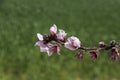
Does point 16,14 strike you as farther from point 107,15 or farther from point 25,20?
point 107,15

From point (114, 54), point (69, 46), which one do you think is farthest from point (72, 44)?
point (114, 54)

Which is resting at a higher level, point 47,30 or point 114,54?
point 47,30

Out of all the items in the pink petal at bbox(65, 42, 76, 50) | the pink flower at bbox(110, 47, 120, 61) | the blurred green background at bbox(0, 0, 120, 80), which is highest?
the blurred green background at bbox(0, 0, 120, 80)

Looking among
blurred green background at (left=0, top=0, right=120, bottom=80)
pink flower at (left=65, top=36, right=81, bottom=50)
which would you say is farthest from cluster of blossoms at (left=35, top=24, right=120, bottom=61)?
blurred green background at (left=0, top=0, right=120, bottom=80)

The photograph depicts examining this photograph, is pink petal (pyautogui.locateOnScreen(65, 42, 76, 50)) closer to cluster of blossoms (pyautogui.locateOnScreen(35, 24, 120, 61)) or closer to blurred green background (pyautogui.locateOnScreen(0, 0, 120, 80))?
cluster of blossoms (pyautogui.locateOnScreen(35, 24, 120, 61))

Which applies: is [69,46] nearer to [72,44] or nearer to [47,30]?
[72,44]

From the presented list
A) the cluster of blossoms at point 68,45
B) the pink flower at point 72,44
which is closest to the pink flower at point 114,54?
the cluster of blossoms at point 68,45

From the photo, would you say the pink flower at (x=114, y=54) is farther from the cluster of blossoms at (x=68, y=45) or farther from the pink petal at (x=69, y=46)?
the pink petal at (x=69, y=46)

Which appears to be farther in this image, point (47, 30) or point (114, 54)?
point (47, 30)
